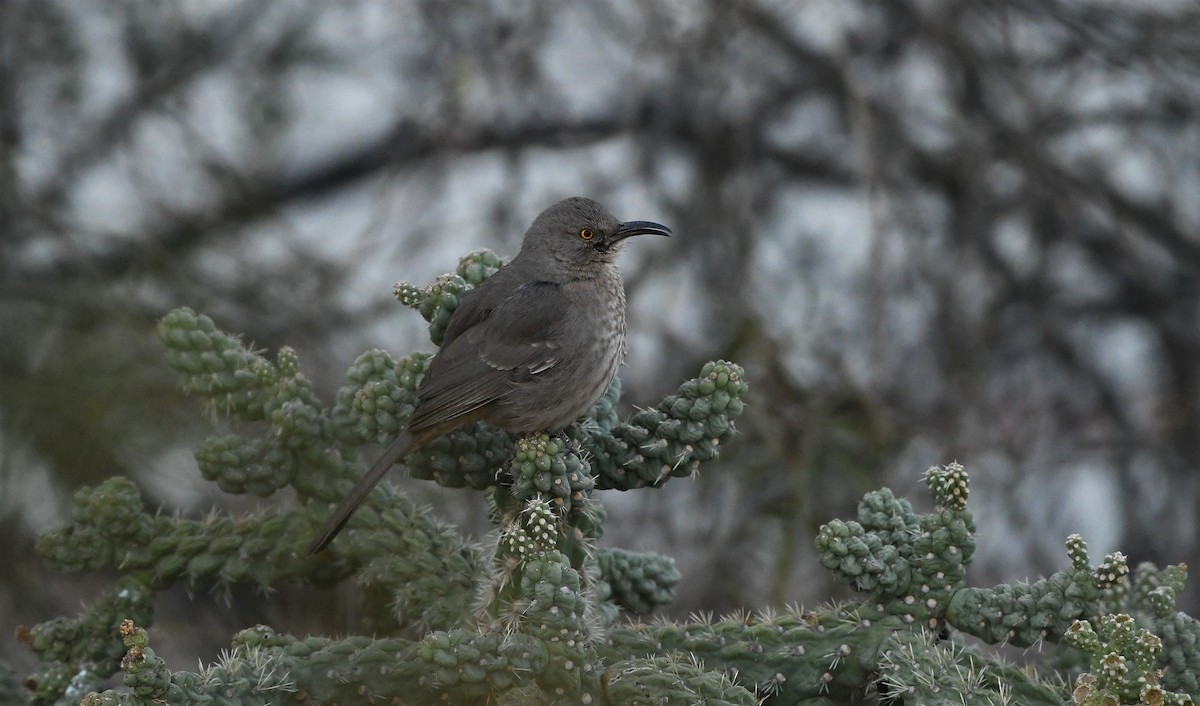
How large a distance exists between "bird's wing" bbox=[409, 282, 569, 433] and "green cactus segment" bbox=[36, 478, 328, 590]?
1.49 feet

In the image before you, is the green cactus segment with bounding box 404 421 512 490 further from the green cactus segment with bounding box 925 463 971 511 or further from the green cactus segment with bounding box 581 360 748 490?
the green cactus segment with bounding box 925 463 971 511

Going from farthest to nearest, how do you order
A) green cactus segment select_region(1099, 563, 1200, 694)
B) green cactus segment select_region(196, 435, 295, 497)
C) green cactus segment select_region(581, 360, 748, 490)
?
green cactus segment select_region(196, 435, 295, 497)
green cactus segment select_region(581, 360, 748, 490)
green cactus segment select_region(1099, 563, 1200, 694)

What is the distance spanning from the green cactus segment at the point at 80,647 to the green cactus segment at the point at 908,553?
65.4 inches

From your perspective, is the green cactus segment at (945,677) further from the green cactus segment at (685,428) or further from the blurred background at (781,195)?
the blurred background at (781,195)

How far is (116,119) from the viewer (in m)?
6.88

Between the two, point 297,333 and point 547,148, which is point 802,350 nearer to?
point 547,148

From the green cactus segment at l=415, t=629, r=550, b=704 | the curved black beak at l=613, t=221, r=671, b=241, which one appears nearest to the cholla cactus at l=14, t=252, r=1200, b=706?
the green cactus segment at l=415, t=629, r=550, b=704

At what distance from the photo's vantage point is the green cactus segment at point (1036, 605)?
2.83m

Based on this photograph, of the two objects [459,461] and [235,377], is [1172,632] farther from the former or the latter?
[235,377]

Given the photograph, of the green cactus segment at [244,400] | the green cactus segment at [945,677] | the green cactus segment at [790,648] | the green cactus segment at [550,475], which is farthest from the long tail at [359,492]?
the green cactus segment at [945,677]

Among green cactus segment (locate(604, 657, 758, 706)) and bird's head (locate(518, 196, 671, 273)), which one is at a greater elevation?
bird's head (locate(518, 196, 671, 273))

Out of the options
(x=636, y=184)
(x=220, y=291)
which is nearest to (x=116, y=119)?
(x=220, y=291)

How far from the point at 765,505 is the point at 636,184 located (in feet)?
7.56

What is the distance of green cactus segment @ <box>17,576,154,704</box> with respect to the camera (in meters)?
3.15
